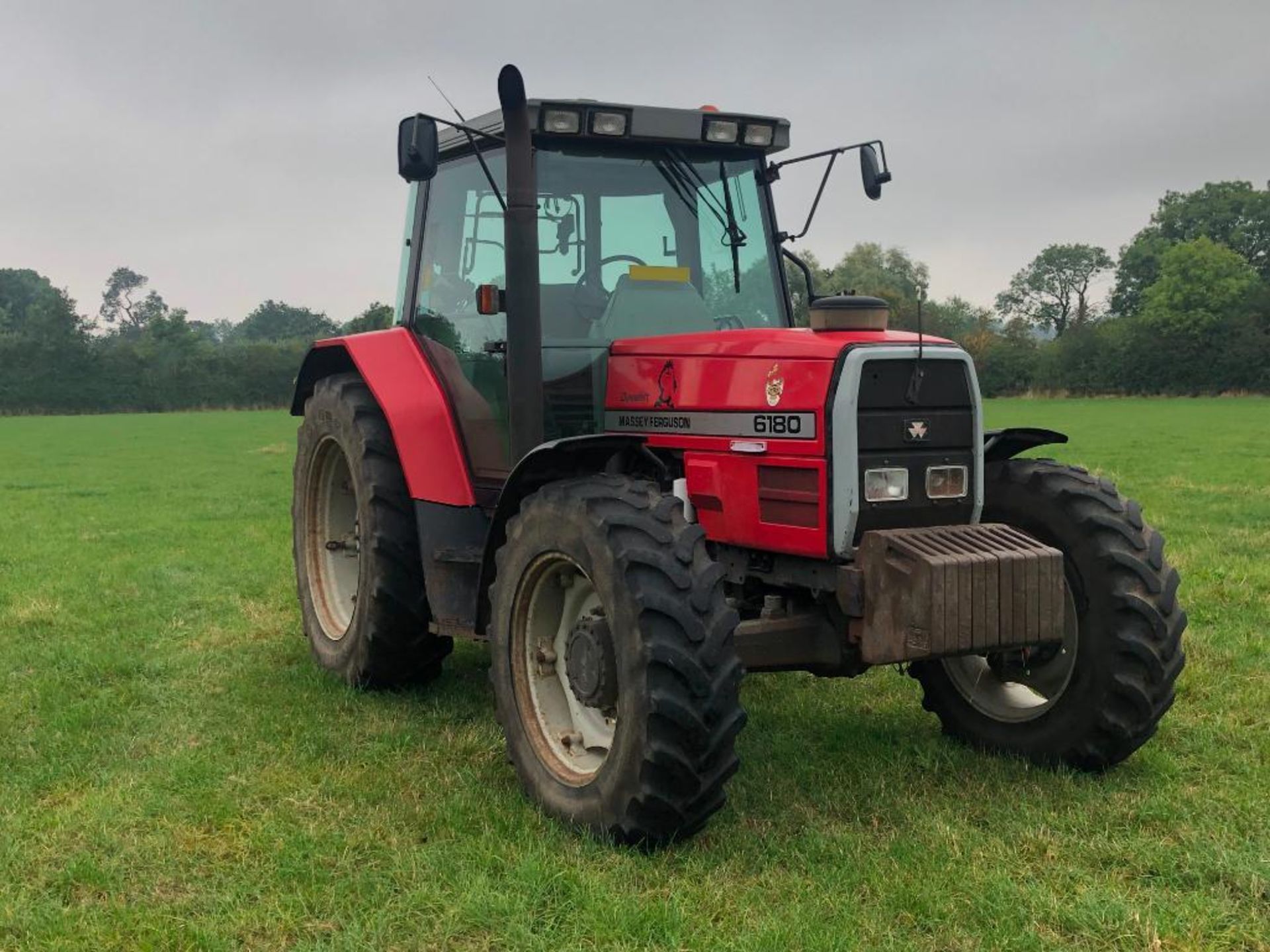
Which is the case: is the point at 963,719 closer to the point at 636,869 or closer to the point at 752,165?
the point at 636,869

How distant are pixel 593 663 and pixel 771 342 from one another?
52.1 inches

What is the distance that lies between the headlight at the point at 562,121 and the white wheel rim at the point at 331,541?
2.41 metres

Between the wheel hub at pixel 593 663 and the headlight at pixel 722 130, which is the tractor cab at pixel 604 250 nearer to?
the headlight at pixel 722 130

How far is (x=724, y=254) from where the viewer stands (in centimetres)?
545

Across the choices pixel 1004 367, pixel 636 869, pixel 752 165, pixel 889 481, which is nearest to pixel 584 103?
pixel 752 165

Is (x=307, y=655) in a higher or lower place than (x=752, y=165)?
lower

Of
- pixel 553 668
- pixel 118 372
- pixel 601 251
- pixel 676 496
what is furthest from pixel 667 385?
pixel 118 372

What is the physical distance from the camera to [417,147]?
4.36 meters

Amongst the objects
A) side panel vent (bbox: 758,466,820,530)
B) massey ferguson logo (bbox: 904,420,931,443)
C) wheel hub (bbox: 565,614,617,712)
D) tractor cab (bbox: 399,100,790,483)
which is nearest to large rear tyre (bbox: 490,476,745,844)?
wheel hub (bbox: 565,614,617,712)

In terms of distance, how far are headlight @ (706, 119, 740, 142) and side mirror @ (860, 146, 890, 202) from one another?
553 mm

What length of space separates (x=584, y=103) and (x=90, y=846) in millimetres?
3350

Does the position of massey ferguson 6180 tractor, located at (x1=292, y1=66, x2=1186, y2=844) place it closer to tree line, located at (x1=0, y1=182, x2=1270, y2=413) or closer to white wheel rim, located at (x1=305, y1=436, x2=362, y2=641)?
white wheel rim, located at (x1=305, y1=436, x2=362, y2=641)

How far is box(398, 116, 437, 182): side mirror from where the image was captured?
437cm

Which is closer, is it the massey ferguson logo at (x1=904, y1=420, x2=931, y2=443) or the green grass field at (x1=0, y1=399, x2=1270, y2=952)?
the green grass field at (x1=0, y1=399, x2=1270, y2=952)
